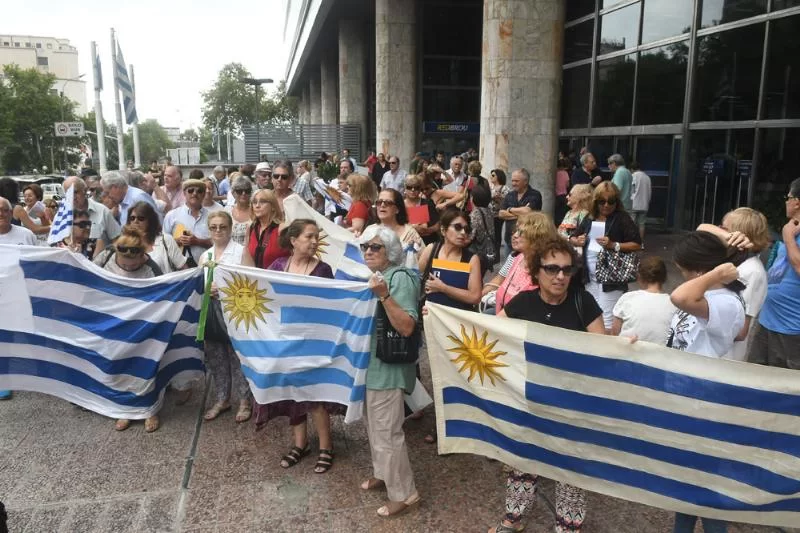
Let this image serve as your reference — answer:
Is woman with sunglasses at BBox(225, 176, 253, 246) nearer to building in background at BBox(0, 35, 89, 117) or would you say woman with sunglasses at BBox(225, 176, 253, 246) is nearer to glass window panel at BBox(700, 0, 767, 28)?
glass window panel at BBox(700, 0, 767, 28)

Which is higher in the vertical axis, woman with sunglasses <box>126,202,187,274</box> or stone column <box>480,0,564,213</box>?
stone column <box>480,0,564,213</box>

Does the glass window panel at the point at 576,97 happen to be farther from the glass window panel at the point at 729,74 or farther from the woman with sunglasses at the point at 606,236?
the woman with sunglasses at the point at 606,236

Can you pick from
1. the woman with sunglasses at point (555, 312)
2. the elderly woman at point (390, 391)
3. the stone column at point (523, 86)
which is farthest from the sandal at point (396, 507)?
the stone column at point (523, 86)

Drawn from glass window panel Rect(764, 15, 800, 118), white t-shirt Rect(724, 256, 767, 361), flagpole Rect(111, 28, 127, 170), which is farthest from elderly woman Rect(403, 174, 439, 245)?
flagpole Rect(111, 28, 127, 170)

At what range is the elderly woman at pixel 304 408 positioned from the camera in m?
4.48

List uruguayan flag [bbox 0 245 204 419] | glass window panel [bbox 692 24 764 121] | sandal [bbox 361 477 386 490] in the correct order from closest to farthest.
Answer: sandal [bbox 361 477 386 490]
uruguayan flag [bbox 0 245 204 419]
glass window panel [bbox 692 24 764 121]

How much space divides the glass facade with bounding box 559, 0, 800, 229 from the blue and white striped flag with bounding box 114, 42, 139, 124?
15742mm

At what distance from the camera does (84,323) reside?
199 inches

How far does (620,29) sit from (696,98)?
3726 millimetres

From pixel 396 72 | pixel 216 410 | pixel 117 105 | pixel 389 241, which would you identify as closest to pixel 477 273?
pixel 389 241

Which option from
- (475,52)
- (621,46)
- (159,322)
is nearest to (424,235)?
(159,322)

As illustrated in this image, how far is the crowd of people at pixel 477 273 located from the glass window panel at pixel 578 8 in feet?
42.7

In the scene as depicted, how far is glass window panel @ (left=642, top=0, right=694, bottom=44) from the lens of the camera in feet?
45.2

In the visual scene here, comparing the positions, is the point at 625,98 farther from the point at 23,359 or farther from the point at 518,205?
the point at 23,359
